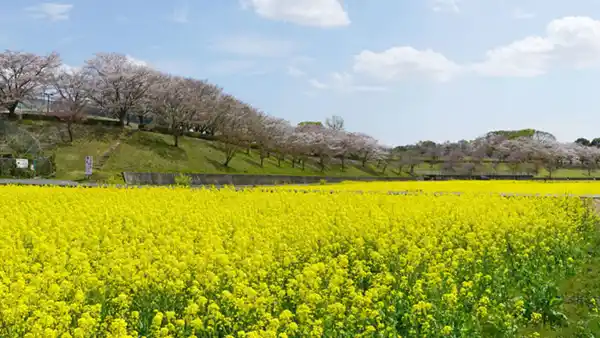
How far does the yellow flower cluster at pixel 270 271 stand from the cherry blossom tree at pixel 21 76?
178 ft

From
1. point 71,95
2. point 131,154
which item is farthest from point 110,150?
point 71,95

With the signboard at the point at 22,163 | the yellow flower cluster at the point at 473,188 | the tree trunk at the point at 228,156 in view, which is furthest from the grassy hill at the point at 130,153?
the yellow flower cluster at the point at 473,188

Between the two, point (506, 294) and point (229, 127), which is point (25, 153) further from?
point (506, 294)

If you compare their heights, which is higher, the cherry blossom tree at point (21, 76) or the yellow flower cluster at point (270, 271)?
the cherry blossom tree at point (21, 76)

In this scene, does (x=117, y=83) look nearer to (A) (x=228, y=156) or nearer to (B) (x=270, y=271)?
(A) (x=228, y=156)

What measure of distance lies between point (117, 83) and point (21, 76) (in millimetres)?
10154

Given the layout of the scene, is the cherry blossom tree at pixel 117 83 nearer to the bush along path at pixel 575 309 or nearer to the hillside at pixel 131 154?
the hillside at pixel 131 154

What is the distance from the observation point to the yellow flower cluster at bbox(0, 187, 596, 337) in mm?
6312

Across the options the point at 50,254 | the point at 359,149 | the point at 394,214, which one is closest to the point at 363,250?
the point at 394,214

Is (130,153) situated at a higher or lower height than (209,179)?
higher

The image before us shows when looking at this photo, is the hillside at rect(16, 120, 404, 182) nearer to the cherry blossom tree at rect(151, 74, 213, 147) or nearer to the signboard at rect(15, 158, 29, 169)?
the cherry blossom tree at rect(151, 74, 213, 147)

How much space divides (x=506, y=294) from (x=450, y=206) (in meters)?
8.52

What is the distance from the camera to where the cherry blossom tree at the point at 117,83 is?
229ft

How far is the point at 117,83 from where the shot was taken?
69875 millimetres
